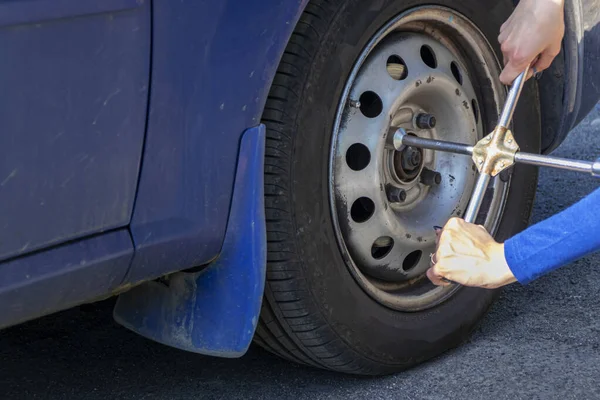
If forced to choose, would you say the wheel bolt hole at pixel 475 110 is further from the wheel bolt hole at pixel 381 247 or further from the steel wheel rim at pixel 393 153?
the wheel bolt hole at pixel 381 247

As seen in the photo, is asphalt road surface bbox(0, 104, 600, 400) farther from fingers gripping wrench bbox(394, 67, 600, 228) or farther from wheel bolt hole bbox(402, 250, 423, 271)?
fingers gripping wrench bbox(394, 67, 600, 228)

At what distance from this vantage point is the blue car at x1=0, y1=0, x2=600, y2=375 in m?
1.54

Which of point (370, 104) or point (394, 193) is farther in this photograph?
point (394, 193)

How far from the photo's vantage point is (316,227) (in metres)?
2.01

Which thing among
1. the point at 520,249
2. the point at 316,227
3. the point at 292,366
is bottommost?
the point at 292,366

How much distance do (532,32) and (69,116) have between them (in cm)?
103

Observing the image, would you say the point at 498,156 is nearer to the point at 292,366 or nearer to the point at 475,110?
A: the point at 475,110

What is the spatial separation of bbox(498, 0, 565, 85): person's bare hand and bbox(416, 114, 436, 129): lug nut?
283 millimetres

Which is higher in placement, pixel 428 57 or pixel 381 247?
pixel 428 57

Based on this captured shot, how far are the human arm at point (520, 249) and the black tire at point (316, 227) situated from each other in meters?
0.32

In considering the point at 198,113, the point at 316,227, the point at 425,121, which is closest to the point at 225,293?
the point at 316,227

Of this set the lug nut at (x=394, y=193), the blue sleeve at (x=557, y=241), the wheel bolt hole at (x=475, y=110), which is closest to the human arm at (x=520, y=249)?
the blue sleeve at (x=557, y=241)

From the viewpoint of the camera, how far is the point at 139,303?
207 centimetres

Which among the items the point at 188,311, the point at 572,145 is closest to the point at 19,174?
the point at 188,311
